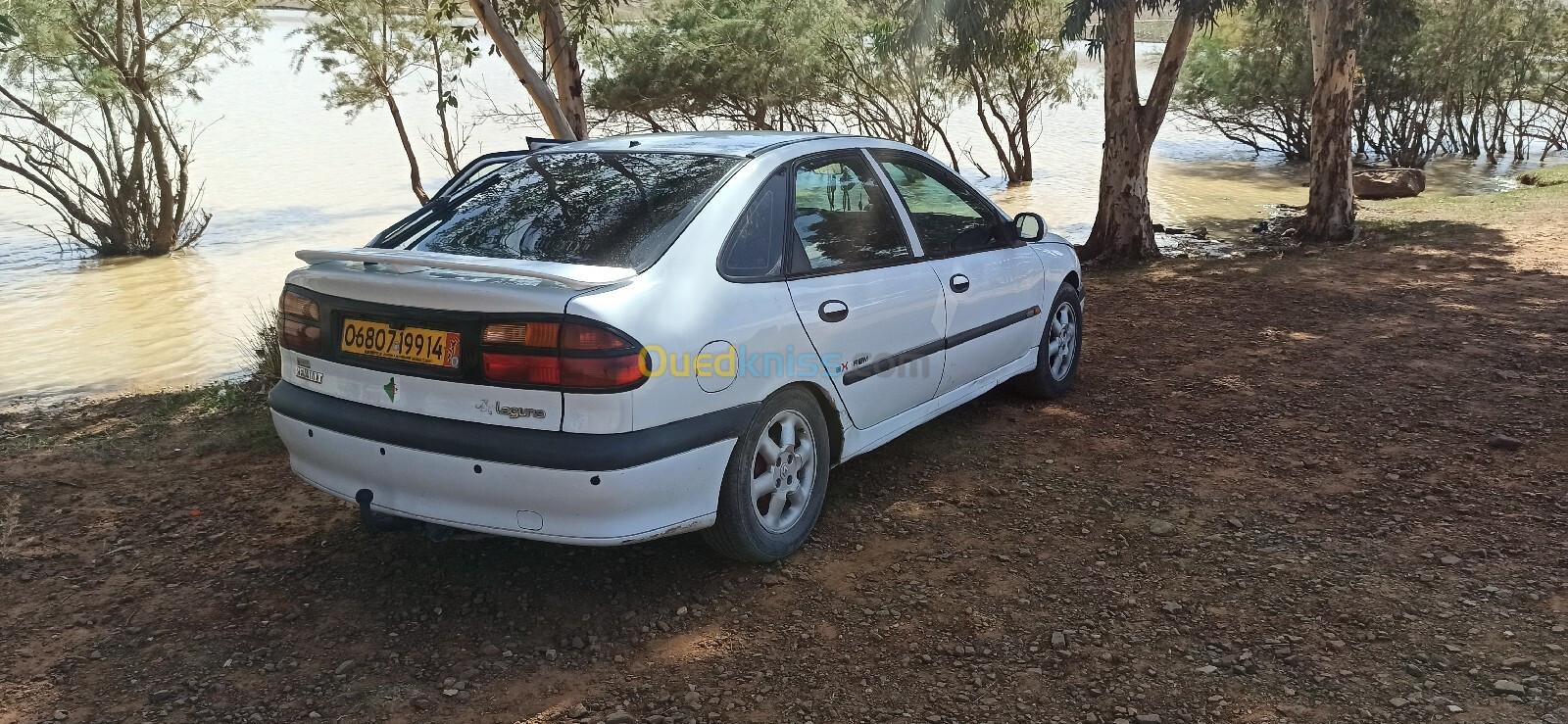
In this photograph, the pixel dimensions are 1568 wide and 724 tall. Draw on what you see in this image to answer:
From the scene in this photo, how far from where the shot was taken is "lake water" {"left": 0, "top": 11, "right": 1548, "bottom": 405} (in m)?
12.2

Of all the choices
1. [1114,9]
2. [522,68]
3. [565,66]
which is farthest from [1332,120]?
[522,68]

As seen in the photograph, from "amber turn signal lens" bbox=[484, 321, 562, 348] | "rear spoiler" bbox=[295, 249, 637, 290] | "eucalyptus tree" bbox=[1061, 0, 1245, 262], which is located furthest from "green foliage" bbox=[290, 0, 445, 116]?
"amber turn signal lens" bbox=[484, 321, 562, 348]

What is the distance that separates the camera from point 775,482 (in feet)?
12.9

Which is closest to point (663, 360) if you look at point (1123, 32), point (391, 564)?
point (391, 564)

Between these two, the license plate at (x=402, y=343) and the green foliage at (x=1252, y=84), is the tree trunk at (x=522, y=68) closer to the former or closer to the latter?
the license plate at (x=402, y=343)

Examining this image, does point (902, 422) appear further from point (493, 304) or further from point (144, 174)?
point (144, 174)

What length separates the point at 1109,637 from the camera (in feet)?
11.1

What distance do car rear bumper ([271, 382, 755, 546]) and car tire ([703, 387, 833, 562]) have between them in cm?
9

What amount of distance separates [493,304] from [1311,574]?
289 cm

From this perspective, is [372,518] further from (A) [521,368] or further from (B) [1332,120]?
(B) [1332,120]

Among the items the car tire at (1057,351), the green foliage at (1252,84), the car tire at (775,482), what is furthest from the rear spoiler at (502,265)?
the green foliage at (1252,84)

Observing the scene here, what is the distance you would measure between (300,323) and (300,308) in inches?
2.2

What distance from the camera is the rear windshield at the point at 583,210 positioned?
367 cm

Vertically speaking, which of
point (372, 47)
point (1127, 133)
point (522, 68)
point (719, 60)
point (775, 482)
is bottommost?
point (775, 482)
